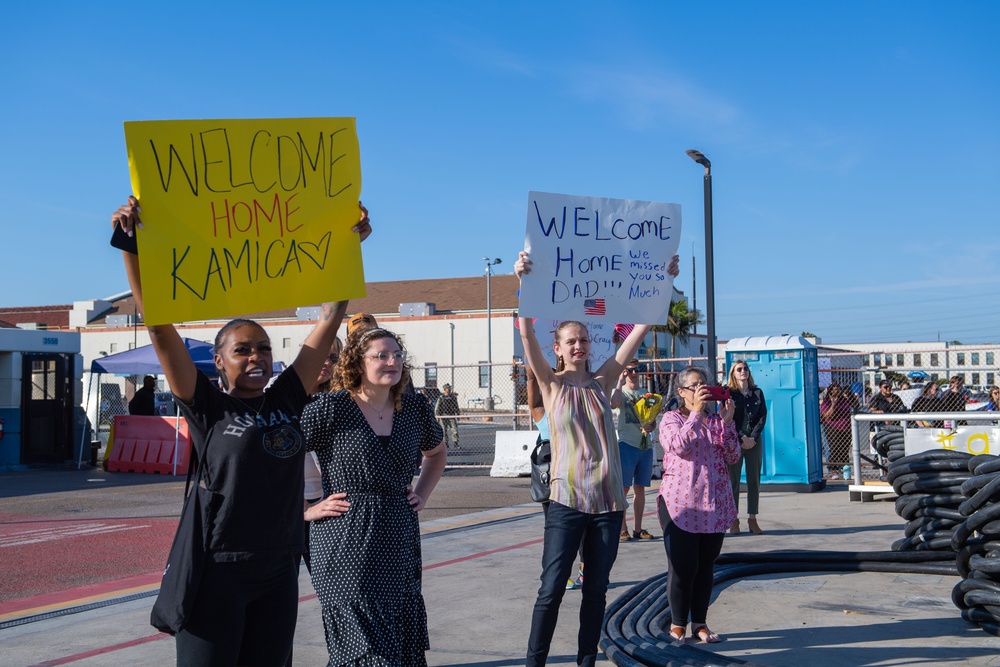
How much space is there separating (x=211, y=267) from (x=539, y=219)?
7.89 feet

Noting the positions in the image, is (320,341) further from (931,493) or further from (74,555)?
(74,555)

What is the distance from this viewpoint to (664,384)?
26.9m

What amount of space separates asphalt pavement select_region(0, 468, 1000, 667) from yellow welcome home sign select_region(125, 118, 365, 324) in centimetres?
257

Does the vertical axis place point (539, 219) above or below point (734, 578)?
above

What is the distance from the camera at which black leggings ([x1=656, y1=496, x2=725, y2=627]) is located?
5.58 metres

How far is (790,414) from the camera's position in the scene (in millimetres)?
14133

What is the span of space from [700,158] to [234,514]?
14786 mm

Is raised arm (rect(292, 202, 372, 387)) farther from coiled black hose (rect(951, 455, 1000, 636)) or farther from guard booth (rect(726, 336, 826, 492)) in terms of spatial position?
guard booth (rect(726, 336, 826, 492))

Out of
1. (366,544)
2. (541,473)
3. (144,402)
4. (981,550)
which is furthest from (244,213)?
(144,402)

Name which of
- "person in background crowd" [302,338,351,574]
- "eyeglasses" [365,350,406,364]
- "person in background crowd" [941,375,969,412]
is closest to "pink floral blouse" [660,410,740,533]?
"person in background crowd" [302,338,351,574]

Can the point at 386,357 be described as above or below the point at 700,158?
below

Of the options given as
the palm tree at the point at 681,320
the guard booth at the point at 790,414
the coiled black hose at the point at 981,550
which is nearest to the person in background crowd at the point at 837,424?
the guard booth at the point at 790,414

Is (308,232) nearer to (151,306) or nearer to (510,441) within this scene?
(151,306)

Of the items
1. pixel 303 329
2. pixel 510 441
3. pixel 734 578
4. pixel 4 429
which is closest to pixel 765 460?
pixel 510 441
